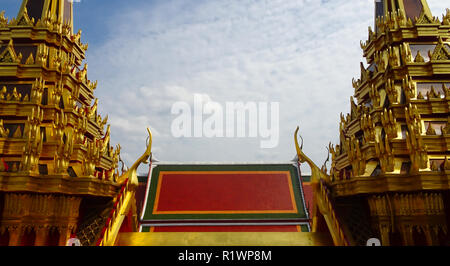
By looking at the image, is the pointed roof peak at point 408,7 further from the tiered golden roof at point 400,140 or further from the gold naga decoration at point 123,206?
the gold naga decoration at point 123,206

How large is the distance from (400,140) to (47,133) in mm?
10389

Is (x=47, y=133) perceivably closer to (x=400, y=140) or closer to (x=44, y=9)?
(x=44, y=9)

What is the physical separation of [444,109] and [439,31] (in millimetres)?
3270

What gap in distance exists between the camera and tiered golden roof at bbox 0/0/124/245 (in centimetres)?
814

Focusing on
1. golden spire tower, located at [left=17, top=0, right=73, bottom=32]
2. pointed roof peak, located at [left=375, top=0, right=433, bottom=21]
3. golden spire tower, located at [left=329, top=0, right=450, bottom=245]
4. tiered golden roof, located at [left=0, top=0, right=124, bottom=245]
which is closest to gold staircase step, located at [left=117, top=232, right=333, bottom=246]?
golden spire tower, located at [left=329, top=0, right=450, bottom=245]

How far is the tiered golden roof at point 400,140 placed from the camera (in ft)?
26.3

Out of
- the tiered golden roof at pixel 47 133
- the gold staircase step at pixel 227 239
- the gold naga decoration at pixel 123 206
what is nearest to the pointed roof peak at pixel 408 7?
the gold staircase step at pixel 227 239

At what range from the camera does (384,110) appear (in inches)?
377

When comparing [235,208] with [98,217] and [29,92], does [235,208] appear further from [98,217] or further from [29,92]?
[29,92]

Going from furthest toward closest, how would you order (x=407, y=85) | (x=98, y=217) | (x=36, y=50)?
(x=36, y=50) < (x=407, y=85) < (x=98, y=217)

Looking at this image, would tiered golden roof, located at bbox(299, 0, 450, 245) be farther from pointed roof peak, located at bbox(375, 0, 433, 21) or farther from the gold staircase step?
the gold staircase step

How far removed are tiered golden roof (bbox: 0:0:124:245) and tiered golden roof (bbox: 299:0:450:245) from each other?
6.84 metres
